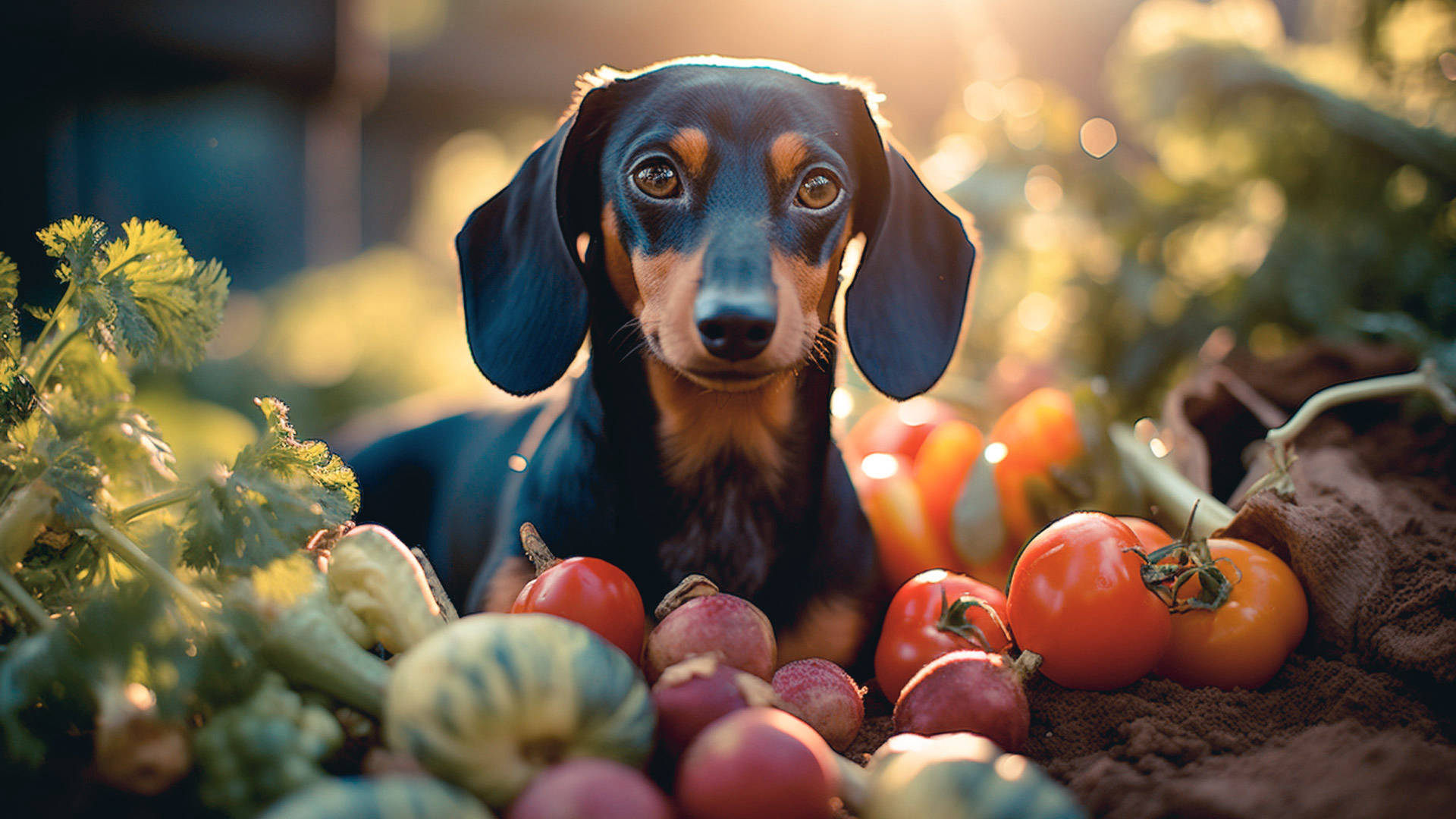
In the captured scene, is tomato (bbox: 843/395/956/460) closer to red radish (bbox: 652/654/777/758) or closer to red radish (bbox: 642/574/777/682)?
red radish (bbox: 642/574/777/682)

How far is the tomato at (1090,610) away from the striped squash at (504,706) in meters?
0.78

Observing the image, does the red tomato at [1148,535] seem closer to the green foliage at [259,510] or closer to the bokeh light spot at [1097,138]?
the green foliage at [259,510]

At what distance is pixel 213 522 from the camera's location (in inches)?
45.9

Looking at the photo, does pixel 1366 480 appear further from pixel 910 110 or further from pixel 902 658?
pixel 910 110

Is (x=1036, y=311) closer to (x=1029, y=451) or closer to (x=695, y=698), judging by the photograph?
(x=1029, y=451)

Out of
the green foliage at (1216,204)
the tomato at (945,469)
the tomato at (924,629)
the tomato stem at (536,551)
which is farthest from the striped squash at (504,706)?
the green foliage at (1216,204)

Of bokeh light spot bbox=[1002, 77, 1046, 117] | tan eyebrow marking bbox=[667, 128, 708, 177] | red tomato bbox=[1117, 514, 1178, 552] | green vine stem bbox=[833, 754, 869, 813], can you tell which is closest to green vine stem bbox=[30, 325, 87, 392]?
tan eyebrow marking bbox=[667, 128, 708, 177]

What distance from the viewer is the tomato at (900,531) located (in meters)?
2.09

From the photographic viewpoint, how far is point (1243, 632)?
59.2 inches

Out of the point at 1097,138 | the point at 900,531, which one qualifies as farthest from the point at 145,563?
the point at 1097,138

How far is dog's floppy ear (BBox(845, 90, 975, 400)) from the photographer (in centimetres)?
185

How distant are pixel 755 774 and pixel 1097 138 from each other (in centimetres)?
408

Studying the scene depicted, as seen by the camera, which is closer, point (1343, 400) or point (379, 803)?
point (379, 803)

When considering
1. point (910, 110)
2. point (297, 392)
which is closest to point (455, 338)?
point (297, 392)
